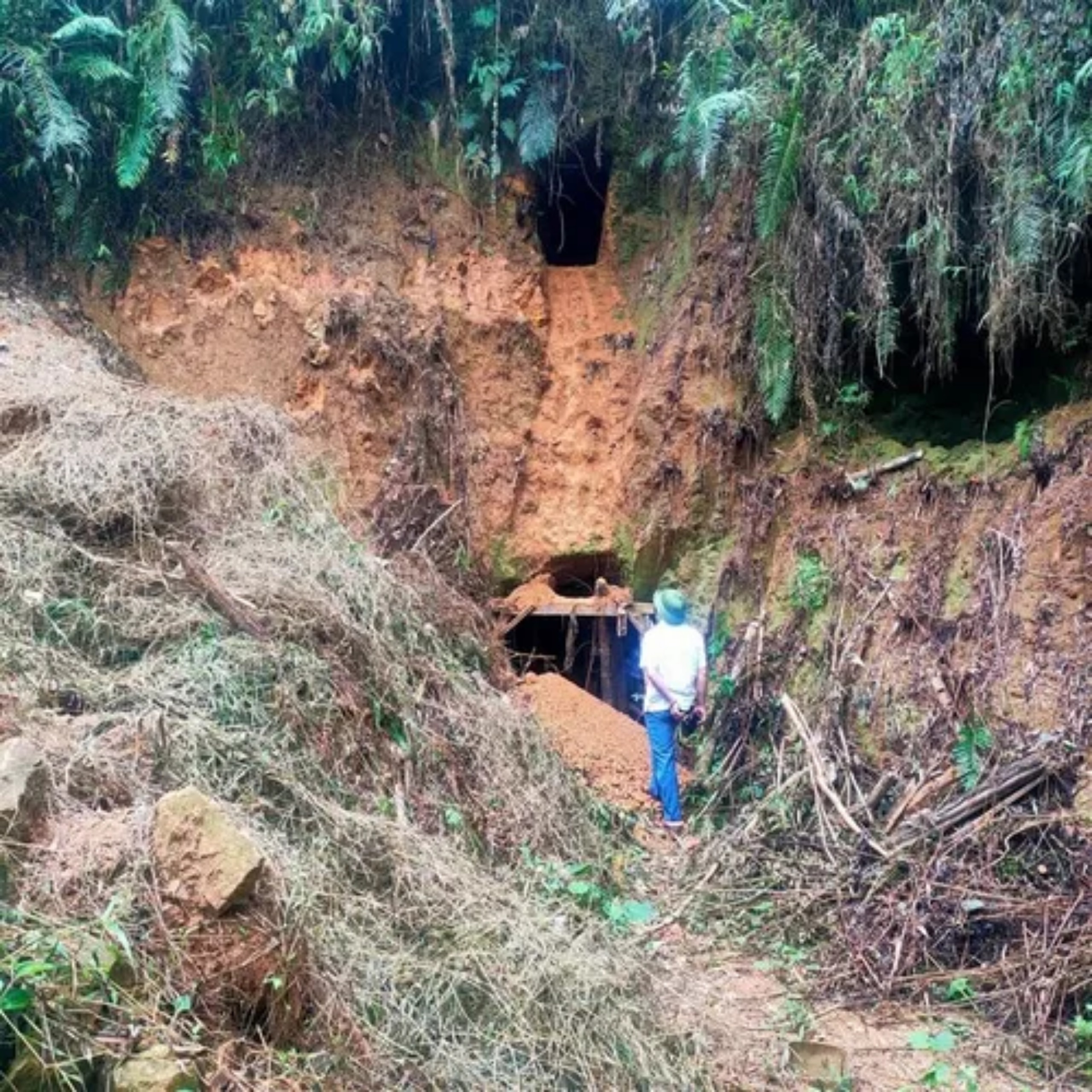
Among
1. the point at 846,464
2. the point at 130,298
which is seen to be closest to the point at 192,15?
the point at 130,298

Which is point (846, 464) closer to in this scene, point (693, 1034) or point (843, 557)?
point (843, 557)

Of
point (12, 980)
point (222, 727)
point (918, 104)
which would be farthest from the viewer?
point (918, 104)

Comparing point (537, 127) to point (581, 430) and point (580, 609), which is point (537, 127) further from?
point (580, 609)

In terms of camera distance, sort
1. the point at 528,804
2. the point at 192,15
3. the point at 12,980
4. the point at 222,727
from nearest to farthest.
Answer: the point at 12,980 → the point at 222,727 → the point at 528,804 → the point at 192,15

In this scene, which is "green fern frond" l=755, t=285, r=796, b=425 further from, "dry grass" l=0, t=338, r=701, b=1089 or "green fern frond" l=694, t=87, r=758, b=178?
"dry grass" l=0, t=338, r=701, b=1089

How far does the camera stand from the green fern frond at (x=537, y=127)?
8.83 m

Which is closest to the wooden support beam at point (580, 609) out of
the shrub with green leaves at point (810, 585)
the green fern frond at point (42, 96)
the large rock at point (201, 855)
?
the shrub with green leaves at point (810, 585)

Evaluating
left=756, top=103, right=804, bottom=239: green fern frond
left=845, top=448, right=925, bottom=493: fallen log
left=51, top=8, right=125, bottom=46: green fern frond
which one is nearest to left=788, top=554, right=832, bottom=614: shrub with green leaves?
left=845, top=448, right=925, bottom=493: fallen log

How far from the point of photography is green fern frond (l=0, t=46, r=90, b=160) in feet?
26.1

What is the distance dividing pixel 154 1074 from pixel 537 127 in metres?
7.82

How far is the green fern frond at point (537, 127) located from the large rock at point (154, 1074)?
7.54m

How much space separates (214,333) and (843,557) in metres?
5.56

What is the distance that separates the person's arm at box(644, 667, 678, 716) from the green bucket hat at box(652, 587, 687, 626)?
0.35 m

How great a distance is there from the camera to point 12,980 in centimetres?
279
